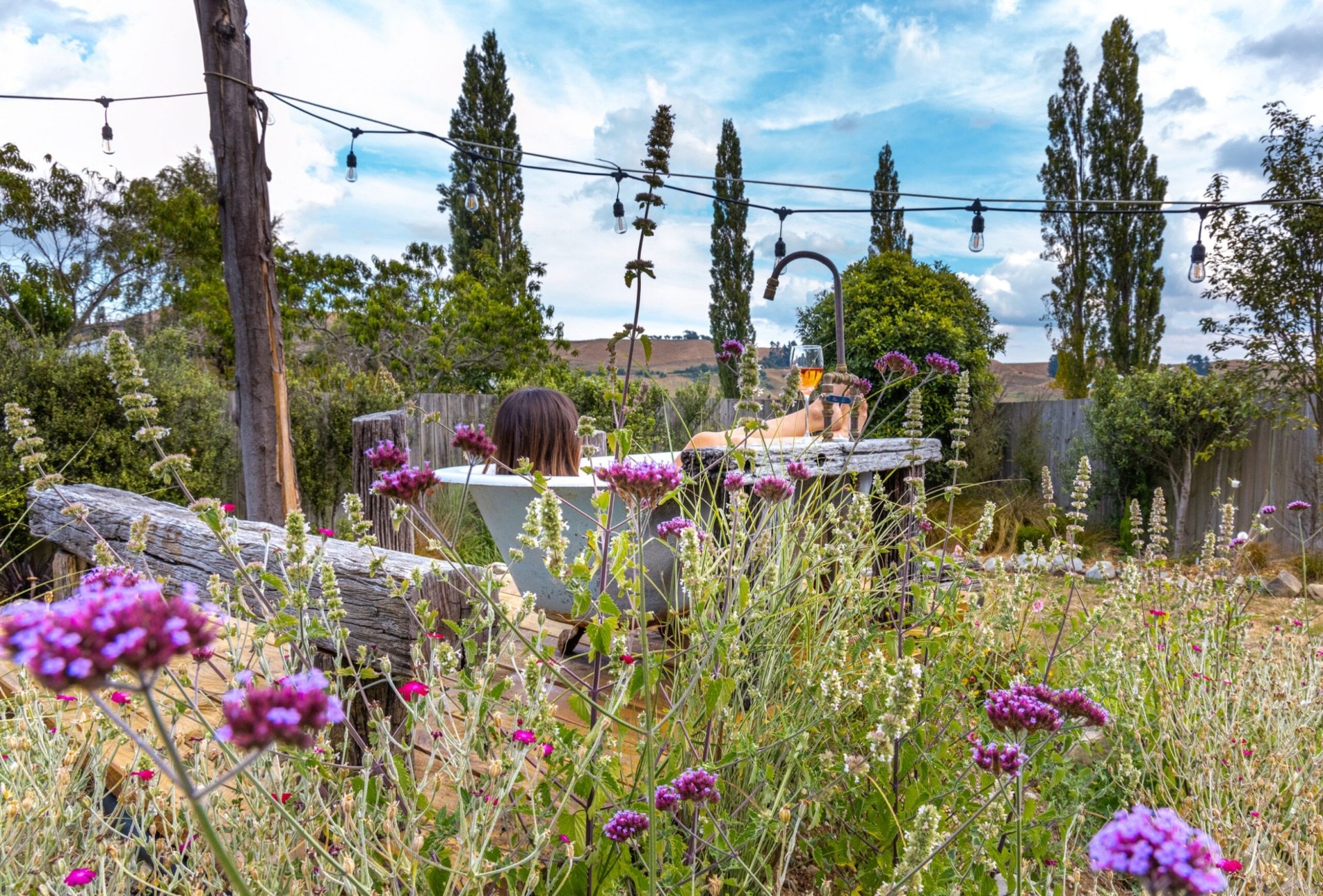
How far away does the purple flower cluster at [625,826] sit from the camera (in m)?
1.03

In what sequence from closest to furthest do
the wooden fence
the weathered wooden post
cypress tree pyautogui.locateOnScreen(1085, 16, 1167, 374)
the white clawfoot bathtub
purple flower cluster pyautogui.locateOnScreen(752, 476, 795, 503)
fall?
purple flower cluster pyautogui.locateOnScreen(752, 476, 795, 503) < the white clawfoot bathtub < the weathered wooden post < the wooden fence < cypress tree pyautogui.locateOnScreen(1085, 16, 1167, 374)

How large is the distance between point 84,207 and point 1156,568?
70.8ft

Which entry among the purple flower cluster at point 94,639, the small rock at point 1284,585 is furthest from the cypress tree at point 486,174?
the purple flower cluster at point 94,639

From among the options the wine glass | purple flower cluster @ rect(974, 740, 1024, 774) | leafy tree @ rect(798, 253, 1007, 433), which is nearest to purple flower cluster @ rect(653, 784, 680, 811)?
purple flower cluster @ rect(974, 740, 1024, 774)

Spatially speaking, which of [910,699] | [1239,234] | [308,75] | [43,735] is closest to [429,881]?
[910,699]

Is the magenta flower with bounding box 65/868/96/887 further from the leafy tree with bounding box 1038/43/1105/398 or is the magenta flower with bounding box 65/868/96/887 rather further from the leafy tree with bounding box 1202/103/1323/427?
the leafy tree with bounding box 1038/43/1105/398

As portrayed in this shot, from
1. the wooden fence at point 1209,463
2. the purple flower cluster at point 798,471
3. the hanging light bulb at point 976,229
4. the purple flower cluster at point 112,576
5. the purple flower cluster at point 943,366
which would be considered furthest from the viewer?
the wooden fence at point 1209,463

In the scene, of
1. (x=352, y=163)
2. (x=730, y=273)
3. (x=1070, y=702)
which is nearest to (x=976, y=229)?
(x=352, y=163)

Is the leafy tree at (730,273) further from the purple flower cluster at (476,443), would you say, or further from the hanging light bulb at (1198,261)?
the purple flower cluster at (476,443)

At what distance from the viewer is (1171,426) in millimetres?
8383

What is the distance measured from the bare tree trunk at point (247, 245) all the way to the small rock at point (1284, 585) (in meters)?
8.01

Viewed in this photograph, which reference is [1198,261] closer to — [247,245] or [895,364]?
[895,364]

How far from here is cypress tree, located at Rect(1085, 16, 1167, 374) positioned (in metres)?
14.9

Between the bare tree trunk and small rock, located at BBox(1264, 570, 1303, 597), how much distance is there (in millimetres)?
8014
